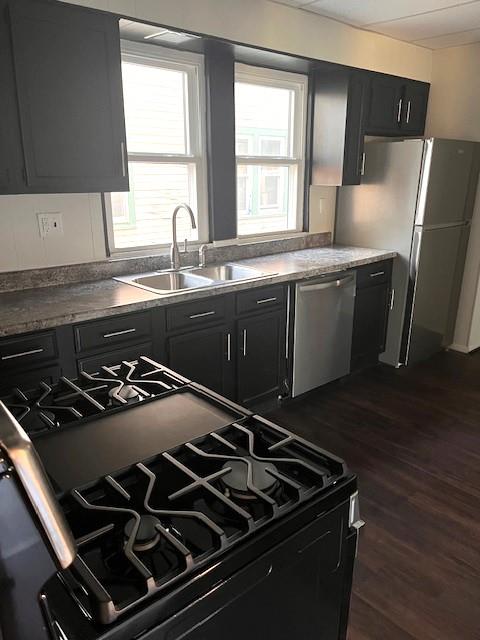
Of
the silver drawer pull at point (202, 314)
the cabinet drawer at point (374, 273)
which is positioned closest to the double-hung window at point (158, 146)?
the silver drawer pull at point (202, 314)

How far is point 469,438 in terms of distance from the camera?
2.83 metres

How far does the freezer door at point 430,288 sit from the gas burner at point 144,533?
3199 mm

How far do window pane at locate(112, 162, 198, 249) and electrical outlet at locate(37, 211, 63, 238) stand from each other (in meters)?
0.35

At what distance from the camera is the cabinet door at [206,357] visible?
2.54 metres

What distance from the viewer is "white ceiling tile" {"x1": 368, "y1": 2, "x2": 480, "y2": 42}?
3006mm

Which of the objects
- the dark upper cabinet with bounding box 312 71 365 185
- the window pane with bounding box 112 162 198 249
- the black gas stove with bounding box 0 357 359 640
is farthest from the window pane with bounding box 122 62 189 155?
the black gas stove with bounding box 0 357 359 640

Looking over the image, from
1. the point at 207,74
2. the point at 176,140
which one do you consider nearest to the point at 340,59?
the point at 207,74

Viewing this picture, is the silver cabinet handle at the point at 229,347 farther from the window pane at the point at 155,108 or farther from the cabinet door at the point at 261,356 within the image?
the window pane at the point at 155,108

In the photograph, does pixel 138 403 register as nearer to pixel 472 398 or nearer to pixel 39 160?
pixel 39 160

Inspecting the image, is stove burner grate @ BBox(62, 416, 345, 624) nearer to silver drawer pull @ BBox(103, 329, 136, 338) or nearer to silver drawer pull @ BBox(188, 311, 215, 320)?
silver drawer pull @ BBox(103, 329, 136, 338)

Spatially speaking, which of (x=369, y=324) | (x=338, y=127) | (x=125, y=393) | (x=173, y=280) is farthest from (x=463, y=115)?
(x=125, y=393)

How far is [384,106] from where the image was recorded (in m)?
3.61

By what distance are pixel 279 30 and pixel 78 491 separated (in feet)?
9.90

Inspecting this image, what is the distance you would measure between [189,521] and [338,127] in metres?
3.25
